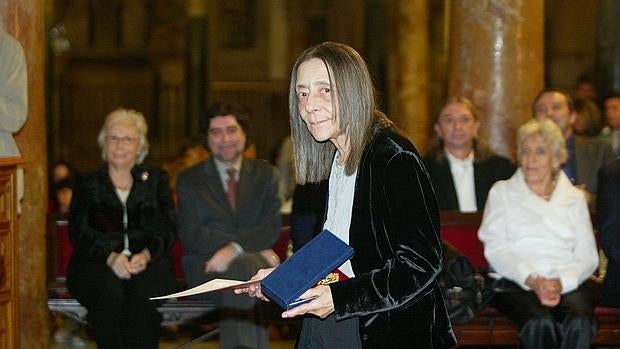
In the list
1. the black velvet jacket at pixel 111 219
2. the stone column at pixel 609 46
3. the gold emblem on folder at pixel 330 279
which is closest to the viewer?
the gold emblem on folder at pixel 330 279

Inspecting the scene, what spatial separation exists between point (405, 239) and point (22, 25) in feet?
15.9

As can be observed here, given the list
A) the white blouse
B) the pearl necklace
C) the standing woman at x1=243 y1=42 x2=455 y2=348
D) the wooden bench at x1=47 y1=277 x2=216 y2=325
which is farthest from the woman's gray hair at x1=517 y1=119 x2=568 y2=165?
the standing woman at x1=243 y1=42 x2=455 y2=348

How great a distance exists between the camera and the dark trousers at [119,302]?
6969mm

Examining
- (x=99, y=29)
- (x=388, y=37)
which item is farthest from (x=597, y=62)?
(x=99, y=29)

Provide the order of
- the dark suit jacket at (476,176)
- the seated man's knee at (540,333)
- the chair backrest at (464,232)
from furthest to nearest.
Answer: the dark suit jacket at (476,176) → the chair backrest at (464,232) → the seated man's knee at (540,333)

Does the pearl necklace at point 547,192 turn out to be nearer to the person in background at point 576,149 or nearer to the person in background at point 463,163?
the person in background at point 463,163

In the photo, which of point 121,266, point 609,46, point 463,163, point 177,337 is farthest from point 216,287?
point 609,46

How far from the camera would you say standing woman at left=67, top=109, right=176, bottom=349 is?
7.02 m

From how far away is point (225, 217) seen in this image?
24.8ft

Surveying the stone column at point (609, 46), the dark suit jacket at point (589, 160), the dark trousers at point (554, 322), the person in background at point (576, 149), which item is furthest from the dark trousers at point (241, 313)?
the stone column at point (609, 46)

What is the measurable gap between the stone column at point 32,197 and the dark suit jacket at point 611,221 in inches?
135

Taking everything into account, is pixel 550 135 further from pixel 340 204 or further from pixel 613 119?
pixel 613 119

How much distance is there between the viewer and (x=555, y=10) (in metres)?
18.7

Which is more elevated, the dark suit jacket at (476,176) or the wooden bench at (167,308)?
the dark suit jacket at (476,176)
